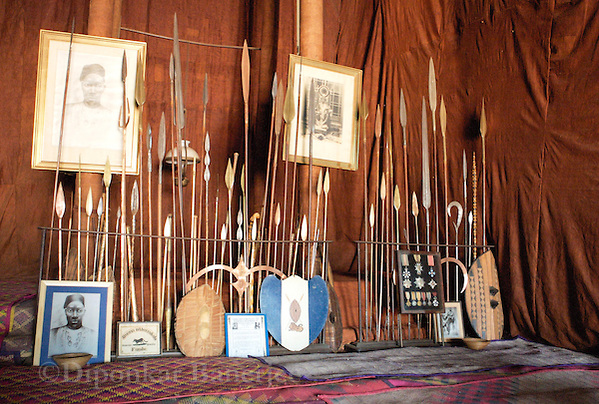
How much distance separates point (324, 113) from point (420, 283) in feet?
3.28

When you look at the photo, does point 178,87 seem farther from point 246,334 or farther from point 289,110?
point 246,334

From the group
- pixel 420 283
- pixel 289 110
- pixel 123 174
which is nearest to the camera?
pixel 123 174

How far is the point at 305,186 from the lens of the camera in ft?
8.79

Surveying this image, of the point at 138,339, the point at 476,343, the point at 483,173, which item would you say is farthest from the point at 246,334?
the point at 483,173

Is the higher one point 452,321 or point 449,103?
point 449,103

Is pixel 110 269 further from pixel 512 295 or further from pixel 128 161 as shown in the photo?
pixel 512 295

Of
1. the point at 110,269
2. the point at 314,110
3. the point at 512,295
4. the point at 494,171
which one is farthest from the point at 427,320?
the point at 110,269

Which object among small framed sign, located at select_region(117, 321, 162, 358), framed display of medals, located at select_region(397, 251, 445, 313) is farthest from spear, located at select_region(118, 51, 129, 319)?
framed display of medals, located at select_region(397, 251, 445, 313)

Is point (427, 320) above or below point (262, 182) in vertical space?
below

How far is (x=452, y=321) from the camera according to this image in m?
2.43

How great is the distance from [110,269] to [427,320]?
62.6 inches

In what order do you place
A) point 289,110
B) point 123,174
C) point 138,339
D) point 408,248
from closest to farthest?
point 138,339 → point 123,174 → point 289,110 → point 408,248

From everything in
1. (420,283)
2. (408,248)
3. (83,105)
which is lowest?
(420,283)

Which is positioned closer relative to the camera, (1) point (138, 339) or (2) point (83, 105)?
(1) point (138, 339)
